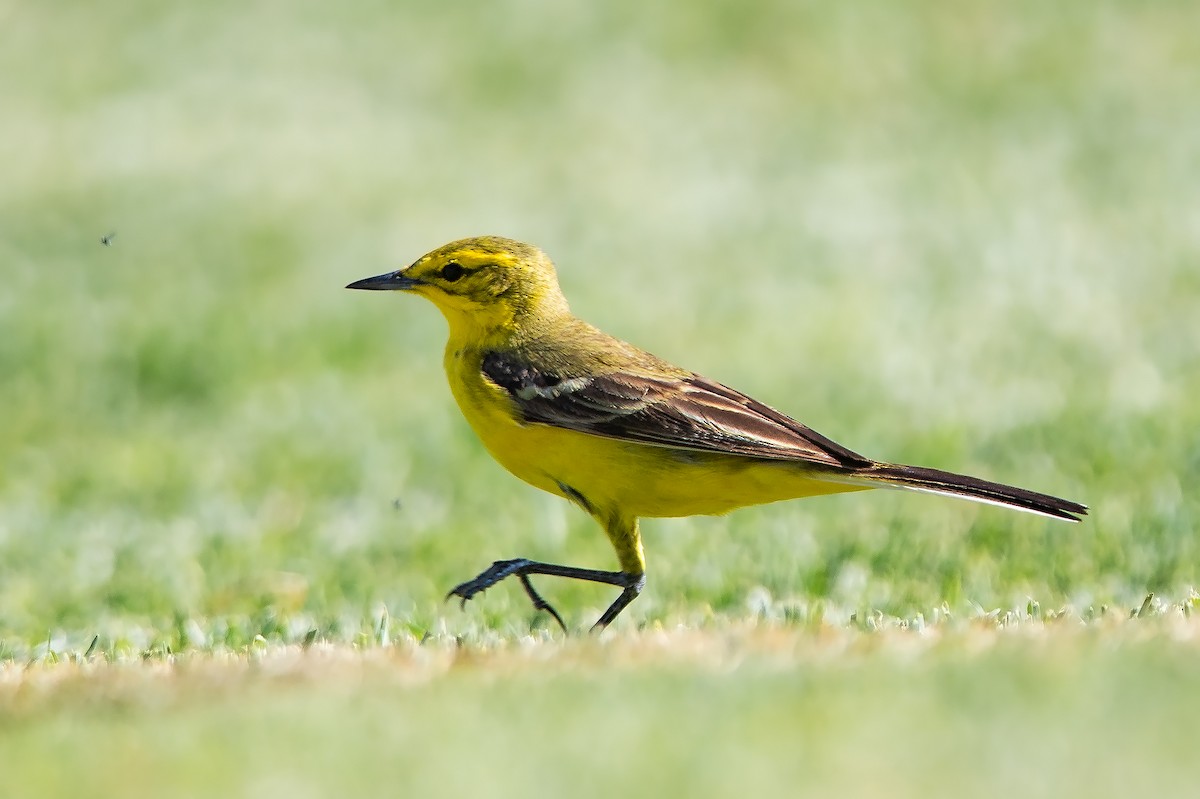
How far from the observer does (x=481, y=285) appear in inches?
276

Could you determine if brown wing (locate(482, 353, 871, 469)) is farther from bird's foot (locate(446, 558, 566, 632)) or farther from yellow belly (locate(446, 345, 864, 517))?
bird's foot (locate(446, 558, 566, 632))

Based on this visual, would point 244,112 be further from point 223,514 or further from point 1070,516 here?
point 1070,516

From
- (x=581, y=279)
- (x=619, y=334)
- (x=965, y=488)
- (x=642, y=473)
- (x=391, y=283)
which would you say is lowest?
(x=642, y=473)

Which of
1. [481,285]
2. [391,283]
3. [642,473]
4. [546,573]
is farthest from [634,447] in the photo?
[391,283]

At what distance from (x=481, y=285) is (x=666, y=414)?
116 cm

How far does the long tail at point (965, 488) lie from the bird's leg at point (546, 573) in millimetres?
1029

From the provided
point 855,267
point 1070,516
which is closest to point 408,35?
point 855,267

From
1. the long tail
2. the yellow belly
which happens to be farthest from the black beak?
the long tail

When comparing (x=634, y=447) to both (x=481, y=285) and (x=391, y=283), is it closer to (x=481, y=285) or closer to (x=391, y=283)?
(x=481, y=285)

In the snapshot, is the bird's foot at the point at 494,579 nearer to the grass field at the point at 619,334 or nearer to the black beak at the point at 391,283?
the grass field at the point at 619,334

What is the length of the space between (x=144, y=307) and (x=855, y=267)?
5.62 m

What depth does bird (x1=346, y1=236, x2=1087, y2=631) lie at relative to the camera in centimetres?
609

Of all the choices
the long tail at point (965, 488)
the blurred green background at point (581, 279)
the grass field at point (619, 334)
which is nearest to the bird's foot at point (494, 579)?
the grass field at point (619, 334)

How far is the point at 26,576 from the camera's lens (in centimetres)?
855
